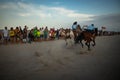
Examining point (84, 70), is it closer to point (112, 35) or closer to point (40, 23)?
point (112, 35)

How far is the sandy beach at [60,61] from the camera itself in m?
2.71

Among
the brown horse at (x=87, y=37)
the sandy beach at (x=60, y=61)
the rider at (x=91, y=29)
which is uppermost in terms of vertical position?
the rider at (x=91, y=29)

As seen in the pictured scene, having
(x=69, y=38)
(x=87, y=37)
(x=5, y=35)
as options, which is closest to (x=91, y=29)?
(x=87, y=37)

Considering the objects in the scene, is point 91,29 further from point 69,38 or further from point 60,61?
point 60,61

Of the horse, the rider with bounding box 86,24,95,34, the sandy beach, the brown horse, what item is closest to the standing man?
the sandy beach

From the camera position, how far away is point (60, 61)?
2.83 m

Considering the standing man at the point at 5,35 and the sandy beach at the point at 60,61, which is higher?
the standing man at the point at 5,35

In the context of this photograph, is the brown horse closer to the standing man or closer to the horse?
the horse

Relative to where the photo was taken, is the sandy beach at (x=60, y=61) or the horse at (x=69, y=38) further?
the horse at (x=69, y=38)

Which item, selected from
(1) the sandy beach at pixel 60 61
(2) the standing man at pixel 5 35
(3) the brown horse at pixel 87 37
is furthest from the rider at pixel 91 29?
(2) the standing man at pixel 5 35

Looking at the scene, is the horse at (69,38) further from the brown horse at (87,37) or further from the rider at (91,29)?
the rider at (91,29)

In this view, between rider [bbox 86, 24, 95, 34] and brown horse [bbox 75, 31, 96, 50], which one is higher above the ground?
rider [bbox 86, 24, 95, 34]

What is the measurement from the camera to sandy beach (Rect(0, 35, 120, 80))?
2709 mm

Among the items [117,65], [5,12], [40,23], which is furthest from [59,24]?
[117,65]
